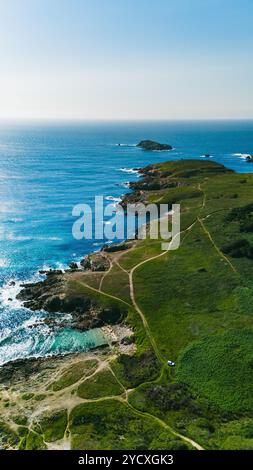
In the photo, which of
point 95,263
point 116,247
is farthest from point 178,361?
point 116,247

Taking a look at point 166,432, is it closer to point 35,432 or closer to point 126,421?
point 126,421

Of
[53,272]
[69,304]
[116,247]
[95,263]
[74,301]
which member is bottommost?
[69,304]

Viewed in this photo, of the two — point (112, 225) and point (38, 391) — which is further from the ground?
point (112, 225)

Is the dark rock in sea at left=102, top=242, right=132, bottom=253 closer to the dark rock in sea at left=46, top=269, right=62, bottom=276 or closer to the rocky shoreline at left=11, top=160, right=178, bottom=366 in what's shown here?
the rocky shoreline at left=11, top=160, right=178, bottom=366

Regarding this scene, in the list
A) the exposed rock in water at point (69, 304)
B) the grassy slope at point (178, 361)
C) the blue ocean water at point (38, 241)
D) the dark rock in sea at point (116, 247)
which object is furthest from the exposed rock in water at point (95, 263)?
the exposed rock in water at point (69, 304)

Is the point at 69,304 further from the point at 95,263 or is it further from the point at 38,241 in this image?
the point at 38,241

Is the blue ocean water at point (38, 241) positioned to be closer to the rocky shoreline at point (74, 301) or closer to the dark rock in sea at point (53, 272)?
the rocky shoreline at point (74, 301)

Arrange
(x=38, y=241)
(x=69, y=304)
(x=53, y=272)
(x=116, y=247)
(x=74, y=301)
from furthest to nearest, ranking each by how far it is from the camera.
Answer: (x=38, y=241)
(x=116, y=247)
(x=53, y=272)
(x=74, y=301)
(x=69, y=304)

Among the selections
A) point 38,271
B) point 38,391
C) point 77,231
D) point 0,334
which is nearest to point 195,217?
point 77,231
